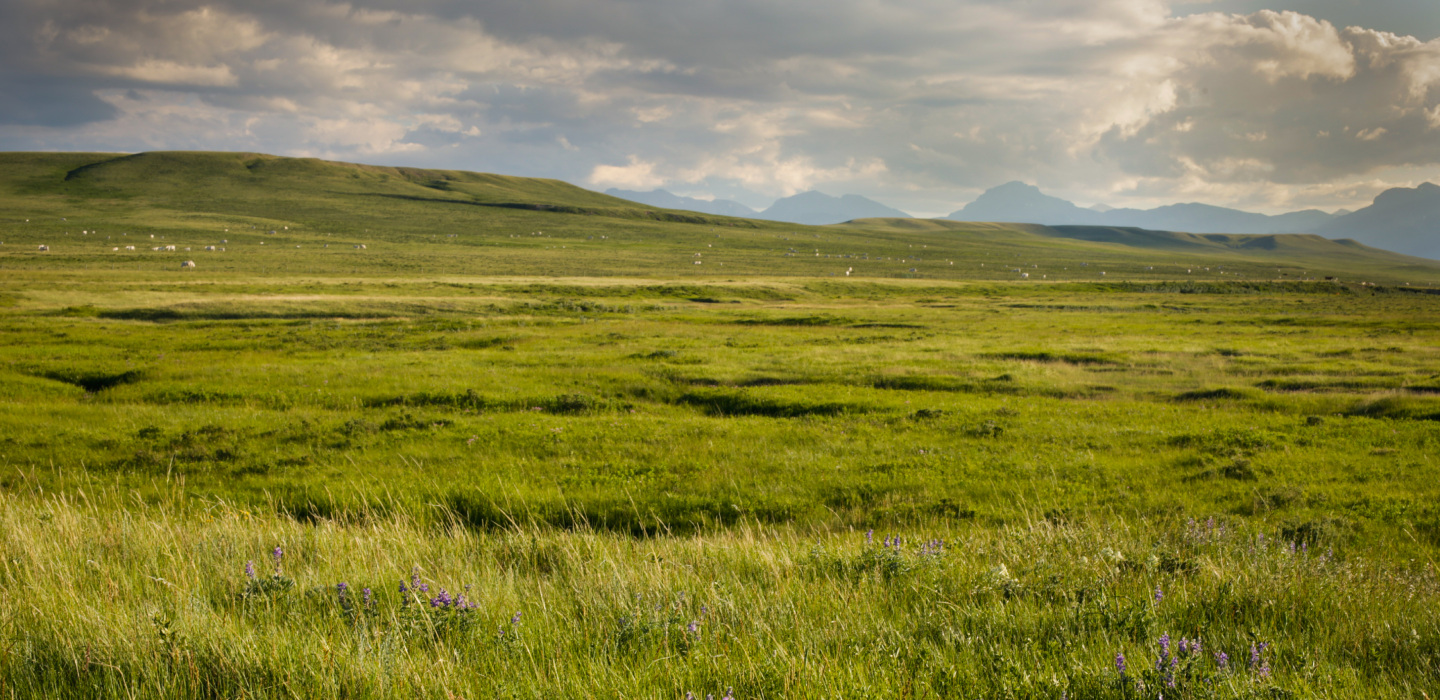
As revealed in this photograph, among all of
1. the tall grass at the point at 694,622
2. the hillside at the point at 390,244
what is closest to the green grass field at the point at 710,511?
the tall grass at the point at 694,622

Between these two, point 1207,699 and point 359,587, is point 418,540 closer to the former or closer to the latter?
point 359,587

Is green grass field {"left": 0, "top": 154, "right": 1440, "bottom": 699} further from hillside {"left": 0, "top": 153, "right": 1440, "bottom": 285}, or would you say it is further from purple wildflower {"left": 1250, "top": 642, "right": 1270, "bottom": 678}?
hillside {"left": 0, "top": 153, "right": 1440, "bottom": 285}

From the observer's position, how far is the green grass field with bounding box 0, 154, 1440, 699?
12.7 feet

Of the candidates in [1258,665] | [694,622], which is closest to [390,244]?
[694,622]

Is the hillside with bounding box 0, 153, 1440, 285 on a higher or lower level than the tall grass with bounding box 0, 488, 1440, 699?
higher

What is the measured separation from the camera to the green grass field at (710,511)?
3.88m

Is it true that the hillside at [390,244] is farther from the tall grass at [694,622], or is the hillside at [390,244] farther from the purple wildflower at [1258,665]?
the purple wildflower at [1258,665]

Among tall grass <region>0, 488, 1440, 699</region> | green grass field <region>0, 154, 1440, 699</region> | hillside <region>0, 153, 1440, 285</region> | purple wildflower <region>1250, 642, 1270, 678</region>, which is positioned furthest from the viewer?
hillside <region>0, 153, 1440, 285</region>

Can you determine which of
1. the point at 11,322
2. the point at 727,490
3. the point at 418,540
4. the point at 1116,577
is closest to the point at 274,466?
the point at 418,540

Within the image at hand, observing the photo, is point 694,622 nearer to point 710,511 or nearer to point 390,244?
point 710,511

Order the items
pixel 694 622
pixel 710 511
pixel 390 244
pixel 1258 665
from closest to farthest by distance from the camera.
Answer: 1. pixel 1258 665
2. pixel 694 622
3. pixel 710 511
4. pixel 390 244

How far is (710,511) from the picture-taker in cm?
1127

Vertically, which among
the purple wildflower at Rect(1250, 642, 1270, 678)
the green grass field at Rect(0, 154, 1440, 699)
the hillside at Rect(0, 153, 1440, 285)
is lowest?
the green grass field at Rect(0, 154, 1440, 699)

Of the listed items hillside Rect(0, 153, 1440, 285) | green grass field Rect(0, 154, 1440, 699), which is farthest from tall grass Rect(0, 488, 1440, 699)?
hillside Rect(0, 153, 1440, 285)
